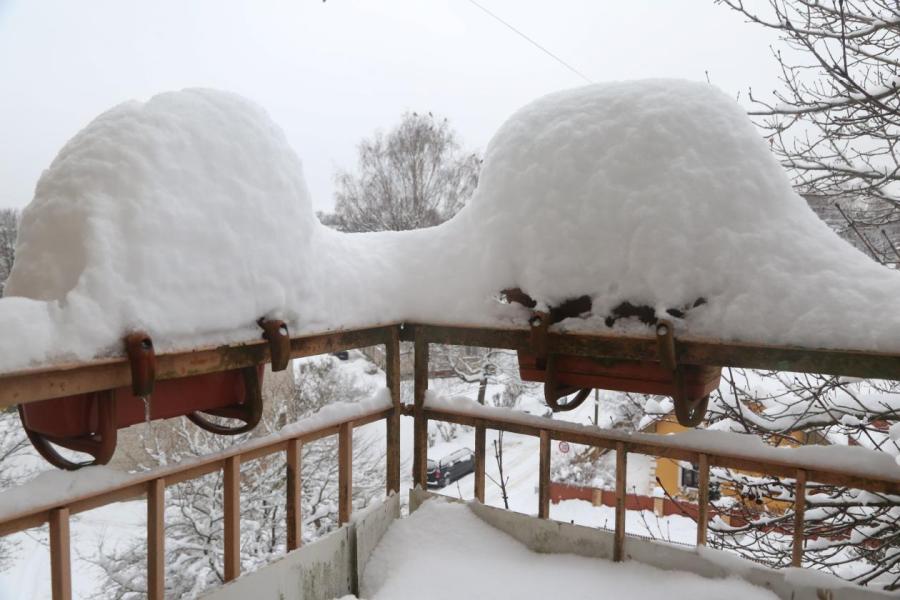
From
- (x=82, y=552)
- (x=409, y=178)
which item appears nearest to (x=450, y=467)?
(x=409, y=178)

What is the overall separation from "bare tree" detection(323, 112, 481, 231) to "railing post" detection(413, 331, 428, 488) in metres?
7.55

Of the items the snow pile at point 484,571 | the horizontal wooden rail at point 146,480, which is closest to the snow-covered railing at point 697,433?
the snow pile at point 484,571

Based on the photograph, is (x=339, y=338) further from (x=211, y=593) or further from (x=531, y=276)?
(x=211, y=593)

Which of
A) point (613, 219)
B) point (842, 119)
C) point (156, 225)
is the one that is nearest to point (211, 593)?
point (156, 225)

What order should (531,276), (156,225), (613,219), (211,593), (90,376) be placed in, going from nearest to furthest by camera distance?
(90,376) < (156,225) < (211,593) < (613,219) < (531,276)

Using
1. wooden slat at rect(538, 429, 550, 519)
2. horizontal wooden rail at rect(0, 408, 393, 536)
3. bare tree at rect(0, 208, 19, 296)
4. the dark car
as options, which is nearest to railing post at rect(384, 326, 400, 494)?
horizontal wooden rail at rect(0, 408, 393, 536)

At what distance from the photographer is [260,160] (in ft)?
4.45

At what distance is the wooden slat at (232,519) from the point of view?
1.43 m

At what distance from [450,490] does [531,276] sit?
941 cm

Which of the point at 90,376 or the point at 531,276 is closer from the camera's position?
the point at 90,376

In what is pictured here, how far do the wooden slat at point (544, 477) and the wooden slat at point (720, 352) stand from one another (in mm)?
368

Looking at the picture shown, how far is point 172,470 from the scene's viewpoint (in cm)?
129

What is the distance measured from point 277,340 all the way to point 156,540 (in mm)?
548

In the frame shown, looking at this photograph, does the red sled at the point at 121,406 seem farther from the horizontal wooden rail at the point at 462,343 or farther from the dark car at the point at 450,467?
the dark car at the point at 450,467
